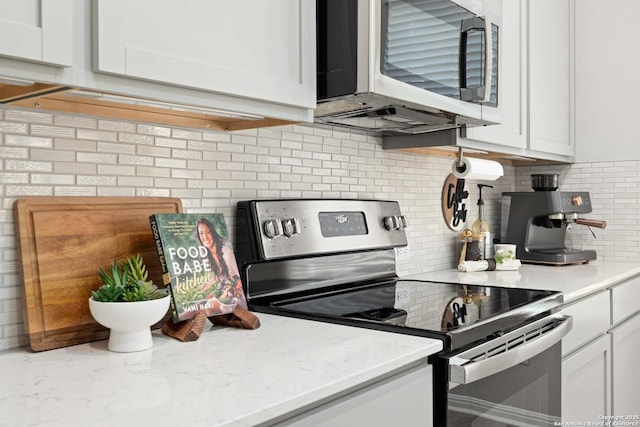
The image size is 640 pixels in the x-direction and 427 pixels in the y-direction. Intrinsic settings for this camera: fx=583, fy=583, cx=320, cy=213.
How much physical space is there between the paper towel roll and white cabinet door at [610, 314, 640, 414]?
0.77 metres

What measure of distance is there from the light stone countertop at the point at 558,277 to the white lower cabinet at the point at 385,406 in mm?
880

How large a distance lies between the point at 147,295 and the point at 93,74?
16.6 inches

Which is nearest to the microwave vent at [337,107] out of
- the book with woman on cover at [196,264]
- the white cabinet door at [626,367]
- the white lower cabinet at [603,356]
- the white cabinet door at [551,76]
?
the book with woman on cover at [196,264]

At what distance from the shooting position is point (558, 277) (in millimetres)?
2260

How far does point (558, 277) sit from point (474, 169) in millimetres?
551

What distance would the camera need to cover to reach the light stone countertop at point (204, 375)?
31.1 inches

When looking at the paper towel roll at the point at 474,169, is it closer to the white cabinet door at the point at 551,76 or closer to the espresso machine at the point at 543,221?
the white cabinet door at the point at 551,76

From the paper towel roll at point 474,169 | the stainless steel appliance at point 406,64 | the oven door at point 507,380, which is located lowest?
the oven door at point 507,380

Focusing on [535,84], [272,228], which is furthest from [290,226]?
[535,84]

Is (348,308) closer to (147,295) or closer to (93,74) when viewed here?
(147,295)

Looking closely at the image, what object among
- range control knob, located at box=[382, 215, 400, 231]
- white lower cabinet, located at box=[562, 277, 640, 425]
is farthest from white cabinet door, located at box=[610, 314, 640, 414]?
range control knob, located at box=[382, 215, 400, 231]

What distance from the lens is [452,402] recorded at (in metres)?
1.22

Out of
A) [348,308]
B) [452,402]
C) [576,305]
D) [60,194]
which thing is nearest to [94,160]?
[60,194]

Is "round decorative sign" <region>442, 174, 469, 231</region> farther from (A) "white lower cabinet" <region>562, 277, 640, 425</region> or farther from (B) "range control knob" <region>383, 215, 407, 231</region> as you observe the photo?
(A) "white lower cabinet" <region>562, 277, 640, 425</region>
